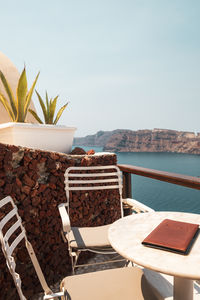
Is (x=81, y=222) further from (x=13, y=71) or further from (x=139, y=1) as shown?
(x=13, y=71)

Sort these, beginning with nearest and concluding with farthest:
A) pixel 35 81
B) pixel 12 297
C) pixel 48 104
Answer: pixel 12 297 → pixel 35 81 → pixel 48 104

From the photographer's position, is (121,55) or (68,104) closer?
(68,104)

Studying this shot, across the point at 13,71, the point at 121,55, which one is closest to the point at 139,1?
the point at 121,55

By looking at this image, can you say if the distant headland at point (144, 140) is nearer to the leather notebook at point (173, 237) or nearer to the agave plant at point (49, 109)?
the agave plant at point (49, 109)

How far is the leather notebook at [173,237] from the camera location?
32.3 inches

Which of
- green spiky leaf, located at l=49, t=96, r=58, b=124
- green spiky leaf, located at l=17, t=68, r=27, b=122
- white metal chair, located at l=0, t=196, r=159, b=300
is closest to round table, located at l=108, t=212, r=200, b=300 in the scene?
white metal chair, located at l=0, t=196, r=159, b=300

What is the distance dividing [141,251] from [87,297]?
38 cm

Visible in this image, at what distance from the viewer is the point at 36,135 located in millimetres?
2576

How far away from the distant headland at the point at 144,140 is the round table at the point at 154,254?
71.4 feet

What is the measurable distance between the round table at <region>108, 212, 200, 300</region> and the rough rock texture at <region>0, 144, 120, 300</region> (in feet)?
3.54

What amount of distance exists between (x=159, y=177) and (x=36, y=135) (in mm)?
1475

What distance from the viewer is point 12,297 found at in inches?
70.8

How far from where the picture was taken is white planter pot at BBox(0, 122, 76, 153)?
8.06 ft

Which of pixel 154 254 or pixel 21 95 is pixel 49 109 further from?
pixel 154 254
